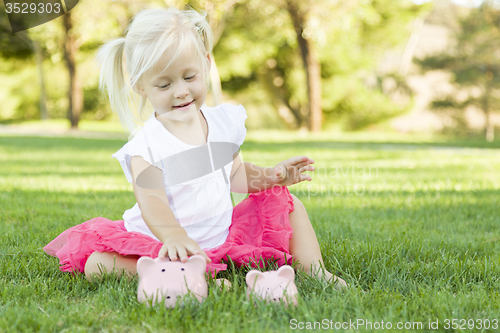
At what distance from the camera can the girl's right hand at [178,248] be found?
1.79m

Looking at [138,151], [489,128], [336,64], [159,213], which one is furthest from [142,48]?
[336,64]

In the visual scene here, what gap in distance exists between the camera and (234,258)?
2123 mm

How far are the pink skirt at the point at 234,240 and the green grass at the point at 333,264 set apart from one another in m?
0.08

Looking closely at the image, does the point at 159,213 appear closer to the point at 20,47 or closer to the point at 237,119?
the point at 237,119

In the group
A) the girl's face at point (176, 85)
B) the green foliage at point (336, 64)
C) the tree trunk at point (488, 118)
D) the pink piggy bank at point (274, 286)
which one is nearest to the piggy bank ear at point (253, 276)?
the pink piggy bank at point (274, 286)

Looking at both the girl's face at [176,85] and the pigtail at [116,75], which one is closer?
the girl's face at [176,85]

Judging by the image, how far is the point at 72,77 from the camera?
17.9 meters

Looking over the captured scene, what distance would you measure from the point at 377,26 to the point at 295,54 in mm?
3602

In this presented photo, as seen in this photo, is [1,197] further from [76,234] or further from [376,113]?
[376,113]

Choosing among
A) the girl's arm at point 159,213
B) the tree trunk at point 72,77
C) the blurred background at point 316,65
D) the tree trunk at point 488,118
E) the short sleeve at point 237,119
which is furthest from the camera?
the tree trunk at point 72,77

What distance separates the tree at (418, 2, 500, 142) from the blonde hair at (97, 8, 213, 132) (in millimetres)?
12271

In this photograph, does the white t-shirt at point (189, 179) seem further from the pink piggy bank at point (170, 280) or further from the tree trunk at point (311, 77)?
the tree trunk at point (311, 77)

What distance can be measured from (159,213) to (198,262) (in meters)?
0.31

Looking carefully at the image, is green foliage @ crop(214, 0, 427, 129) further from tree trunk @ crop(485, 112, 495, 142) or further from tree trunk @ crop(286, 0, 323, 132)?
tree trunk @ crop(485, 112, 495, 142)
